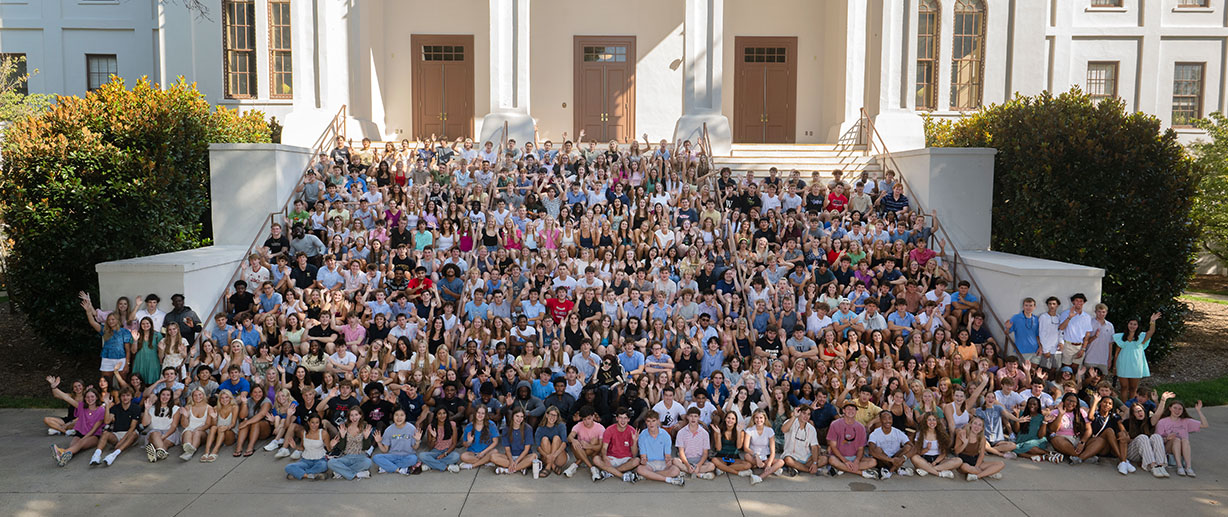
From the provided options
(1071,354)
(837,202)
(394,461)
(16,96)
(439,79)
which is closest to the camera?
(394,461)

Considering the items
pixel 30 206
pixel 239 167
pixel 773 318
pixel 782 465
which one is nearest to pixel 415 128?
pixel 239 167

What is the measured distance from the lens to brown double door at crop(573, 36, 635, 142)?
927 inches

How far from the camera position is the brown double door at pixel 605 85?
23.5 metres

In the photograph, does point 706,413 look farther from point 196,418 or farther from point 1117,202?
point 1117,202

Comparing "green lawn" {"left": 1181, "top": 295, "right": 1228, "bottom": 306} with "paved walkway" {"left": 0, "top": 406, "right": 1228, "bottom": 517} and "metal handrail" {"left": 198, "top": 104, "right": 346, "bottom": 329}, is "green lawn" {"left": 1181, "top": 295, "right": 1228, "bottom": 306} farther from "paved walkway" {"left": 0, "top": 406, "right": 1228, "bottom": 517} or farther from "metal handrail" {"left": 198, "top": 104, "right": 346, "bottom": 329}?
"metal handrail" {"left": 198, "top": 104, "right": 346, "bottom": 329}

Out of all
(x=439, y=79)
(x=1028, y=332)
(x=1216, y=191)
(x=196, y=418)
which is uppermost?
(x=439, y=79)

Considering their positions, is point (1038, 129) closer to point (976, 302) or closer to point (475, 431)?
point (976, 302)

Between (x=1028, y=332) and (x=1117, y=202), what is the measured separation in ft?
11.9

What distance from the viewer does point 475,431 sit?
968 cm

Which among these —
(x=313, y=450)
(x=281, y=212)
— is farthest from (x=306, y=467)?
(x=281, y=212)

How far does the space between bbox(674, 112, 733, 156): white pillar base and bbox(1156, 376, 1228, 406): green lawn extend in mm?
9792

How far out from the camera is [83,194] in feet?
45.0

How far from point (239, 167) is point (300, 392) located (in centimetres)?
630

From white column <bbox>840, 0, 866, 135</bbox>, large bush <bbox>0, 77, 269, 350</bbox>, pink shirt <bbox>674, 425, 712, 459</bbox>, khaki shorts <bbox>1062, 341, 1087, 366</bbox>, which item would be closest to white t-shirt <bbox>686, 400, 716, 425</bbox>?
pink shirt <bbox>674, 425, 712, 459</bbox>
